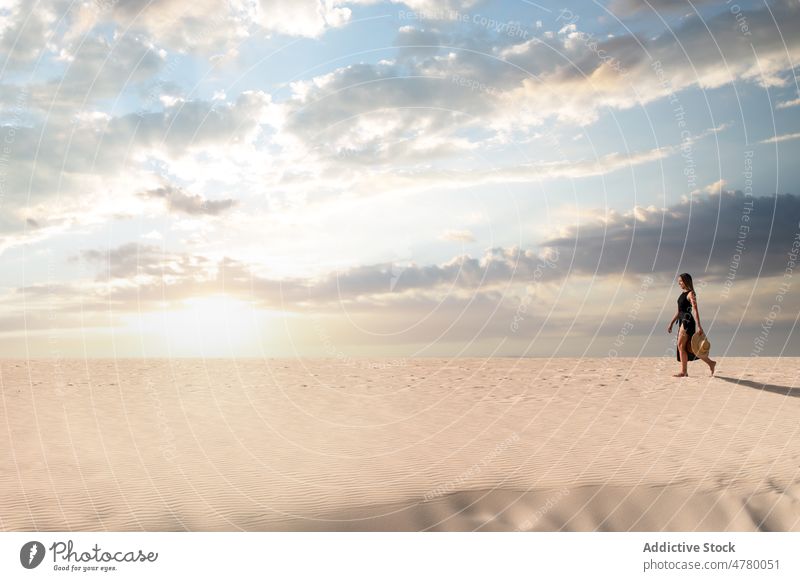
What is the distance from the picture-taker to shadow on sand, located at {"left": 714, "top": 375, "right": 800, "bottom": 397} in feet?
68.5

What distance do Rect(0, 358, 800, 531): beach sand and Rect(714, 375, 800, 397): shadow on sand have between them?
12 cm

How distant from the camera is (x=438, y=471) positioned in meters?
12.2

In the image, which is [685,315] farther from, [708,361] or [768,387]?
[768,387]

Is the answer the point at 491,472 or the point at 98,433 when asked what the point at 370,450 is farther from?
the point at 98,433

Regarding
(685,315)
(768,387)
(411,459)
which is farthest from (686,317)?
(411,459)

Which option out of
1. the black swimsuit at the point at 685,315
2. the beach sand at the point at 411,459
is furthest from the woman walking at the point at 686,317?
the beach sand at the point at 411,459

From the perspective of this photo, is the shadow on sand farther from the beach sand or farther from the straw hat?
the straw hat

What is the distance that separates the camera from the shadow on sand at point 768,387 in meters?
20.9

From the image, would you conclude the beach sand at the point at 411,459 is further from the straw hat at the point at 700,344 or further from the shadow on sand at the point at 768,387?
the straw hat at the point at 700,344

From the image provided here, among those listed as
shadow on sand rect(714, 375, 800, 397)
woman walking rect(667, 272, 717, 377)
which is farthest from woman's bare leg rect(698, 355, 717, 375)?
shadow on sand rect(714, 375, 800, 397)

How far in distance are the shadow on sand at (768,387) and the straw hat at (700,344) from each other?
101 inches

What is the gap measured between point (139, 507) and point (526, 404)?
12.3 m

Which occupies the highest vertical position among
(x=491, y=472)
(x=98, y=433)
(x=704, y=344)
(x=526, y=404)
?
(x=704, y=344)
